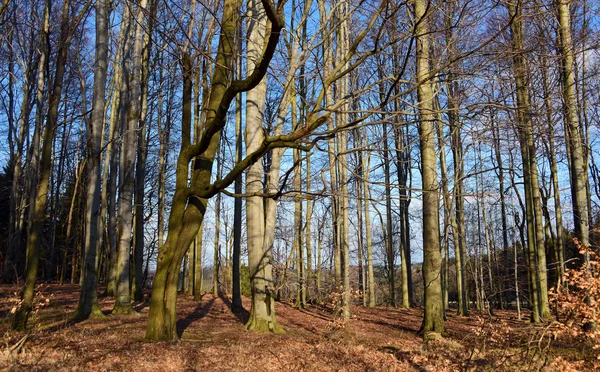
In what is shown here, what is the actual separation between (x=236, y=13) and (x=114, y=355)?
18.8ft

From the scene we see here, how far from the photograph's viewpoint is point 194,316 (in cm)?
1234

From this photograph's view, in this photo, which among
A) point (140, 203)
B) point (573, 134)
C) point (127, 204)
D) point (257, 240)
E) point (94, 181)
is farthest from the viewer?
point (140, 203)

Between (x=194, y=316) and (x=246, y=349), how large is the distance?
206 inches

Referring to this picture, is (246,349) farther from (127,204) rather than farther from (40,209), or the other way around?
(127,204)

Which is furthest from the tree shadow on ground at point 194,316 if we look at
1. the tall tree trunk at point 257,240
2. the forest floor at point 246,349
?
the tall tree trunk at point 257,240

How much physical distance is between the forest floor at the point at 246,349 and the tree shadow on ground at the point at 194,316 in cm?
5

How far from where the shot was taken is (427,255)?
1016 centimetres

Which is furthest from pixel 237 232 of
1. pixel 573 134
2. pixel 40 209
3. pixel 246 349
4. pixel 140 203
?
pixel 573 134

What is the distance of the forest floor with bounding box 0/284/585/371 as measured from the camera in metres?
6.03

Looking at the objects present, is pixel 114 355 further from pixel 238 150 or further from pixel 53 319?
pixel 238 150

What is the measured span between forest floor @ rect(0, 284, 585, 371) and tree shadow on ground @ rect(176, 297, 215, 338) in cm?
5

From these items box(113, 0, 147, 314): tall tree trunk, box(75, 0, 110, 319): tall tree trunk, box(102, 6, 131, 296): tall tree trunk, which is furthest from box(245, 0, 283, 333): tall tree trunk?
box(113, 0, 147, 314): tall tree trunk

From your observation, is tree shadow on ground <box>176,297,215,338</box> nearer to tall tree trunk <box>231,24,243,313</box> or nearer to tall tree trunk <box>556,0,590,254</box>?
tall tree trunk <box>231,24,243,313</box>

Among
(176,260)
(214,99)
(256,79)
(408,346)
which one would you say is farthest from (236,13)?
(408,346)
